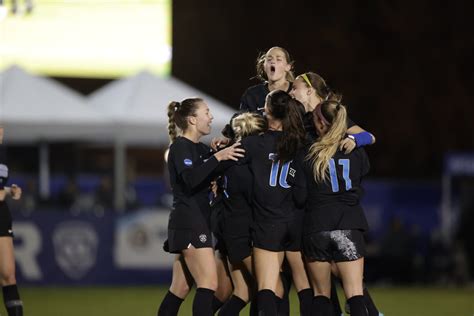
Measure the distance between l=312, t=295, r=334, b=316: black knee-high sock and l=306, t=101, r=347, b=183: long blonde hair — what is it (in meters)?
0.97

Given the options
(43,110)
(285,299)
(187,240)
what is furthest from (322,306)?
(43,110)

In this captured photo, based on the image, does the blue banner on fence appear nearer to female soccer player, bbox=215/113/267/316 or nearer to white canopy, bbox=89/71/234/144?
white canopy, bbox=89/71/234/144

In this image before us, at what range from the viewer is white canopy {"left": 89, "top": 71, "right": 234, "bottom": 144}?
2036cm

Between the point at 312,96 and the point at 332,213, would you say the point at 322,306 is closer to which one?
the point at 332,213

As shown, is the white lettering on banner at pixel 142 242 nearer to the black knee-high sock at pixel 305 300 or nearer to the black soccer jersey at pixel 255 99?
the black soccer jersey at pixel 255 99

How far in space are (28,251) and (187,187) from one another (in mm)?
10246

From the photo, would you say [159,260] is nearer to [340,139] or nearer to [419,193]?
[419,193]

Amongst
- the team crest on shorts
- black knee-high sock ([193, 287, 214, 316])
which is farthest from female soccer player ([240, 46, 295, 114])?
black knee-high sock ([193, 287, 214, 316])

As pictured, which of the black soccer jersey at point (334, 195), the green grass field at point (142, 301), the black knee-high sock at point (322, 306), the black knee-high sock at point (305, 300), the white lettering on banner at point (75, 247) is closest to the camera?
the black soccer jersey at point (334, 195)

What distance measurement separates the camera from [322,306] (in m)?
10.1

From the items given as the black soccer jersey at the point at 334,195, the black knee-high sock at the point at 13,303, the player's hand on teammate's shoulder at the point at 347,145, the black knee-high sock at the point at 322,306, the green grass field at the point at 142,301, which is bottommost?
the green grass field at the point at 142,301

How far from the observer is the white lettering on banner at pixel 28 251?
19719 mm

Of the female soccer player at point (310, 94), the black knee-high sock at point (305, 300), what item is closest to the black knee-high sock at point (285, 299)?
the black knee-high sock at point (305, 300)

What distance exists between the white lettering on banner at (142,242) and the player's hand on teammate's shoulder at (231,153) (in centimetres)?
1051
